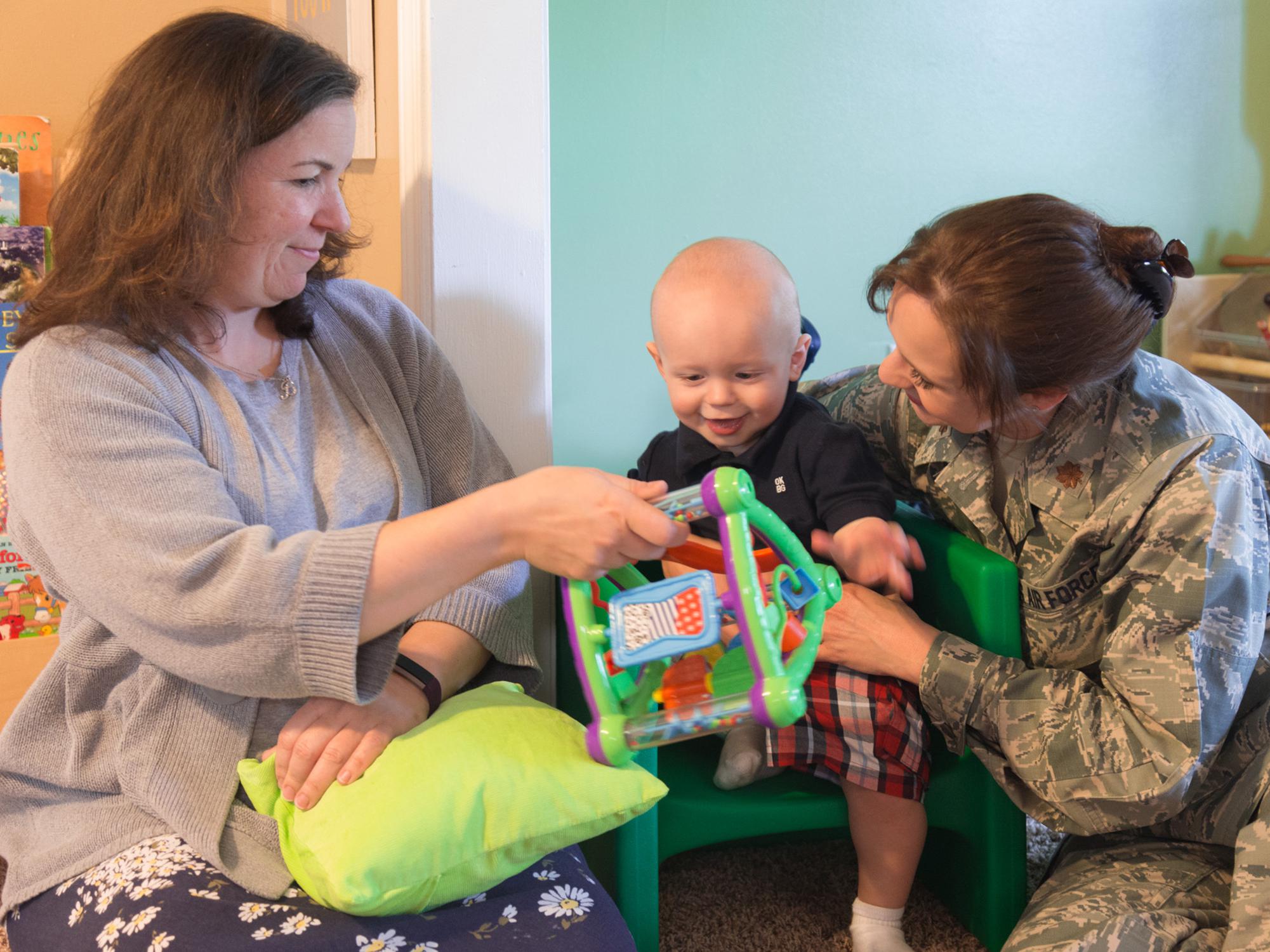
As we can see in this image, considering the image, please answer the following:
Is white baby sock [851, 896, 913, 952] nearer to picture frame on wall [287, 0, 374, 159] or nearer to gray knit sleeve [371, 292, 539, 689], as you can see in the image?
gray knit sleeve [371, 292, 539, 689]

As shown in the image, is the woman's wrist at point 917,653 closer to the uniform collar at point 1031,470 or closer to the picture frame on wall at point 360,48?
the uniform collar at point 1031,470

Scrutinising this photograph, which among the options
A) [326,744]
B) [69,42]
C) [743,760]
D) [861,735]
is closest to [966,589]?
[861,735]

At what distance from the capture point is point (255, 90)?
108 centimetres

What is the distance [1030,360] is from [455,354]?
29.7 inches

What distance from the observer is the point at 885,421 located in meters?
1.61

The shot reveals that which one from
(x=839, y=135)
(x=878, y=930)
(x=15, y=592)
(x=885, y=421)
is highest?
(x=839, y=135)

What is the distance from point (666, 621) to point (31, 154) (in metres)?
1.70

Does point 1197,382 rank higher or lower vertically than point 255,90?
lower

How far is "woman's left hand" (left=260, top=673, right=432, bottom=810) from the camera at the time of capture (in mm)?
1036

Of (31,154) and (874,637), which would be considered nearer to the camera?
(874,637)

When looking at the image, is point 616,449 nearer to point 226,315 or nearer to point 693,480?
point 693,480

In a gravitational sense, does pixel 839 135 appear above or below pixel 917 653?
above

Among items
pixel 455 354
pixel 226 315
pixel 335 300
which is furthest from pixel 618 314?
pixel 226 315

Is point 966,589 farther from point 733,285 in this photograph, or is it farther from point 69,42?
point 69,42
